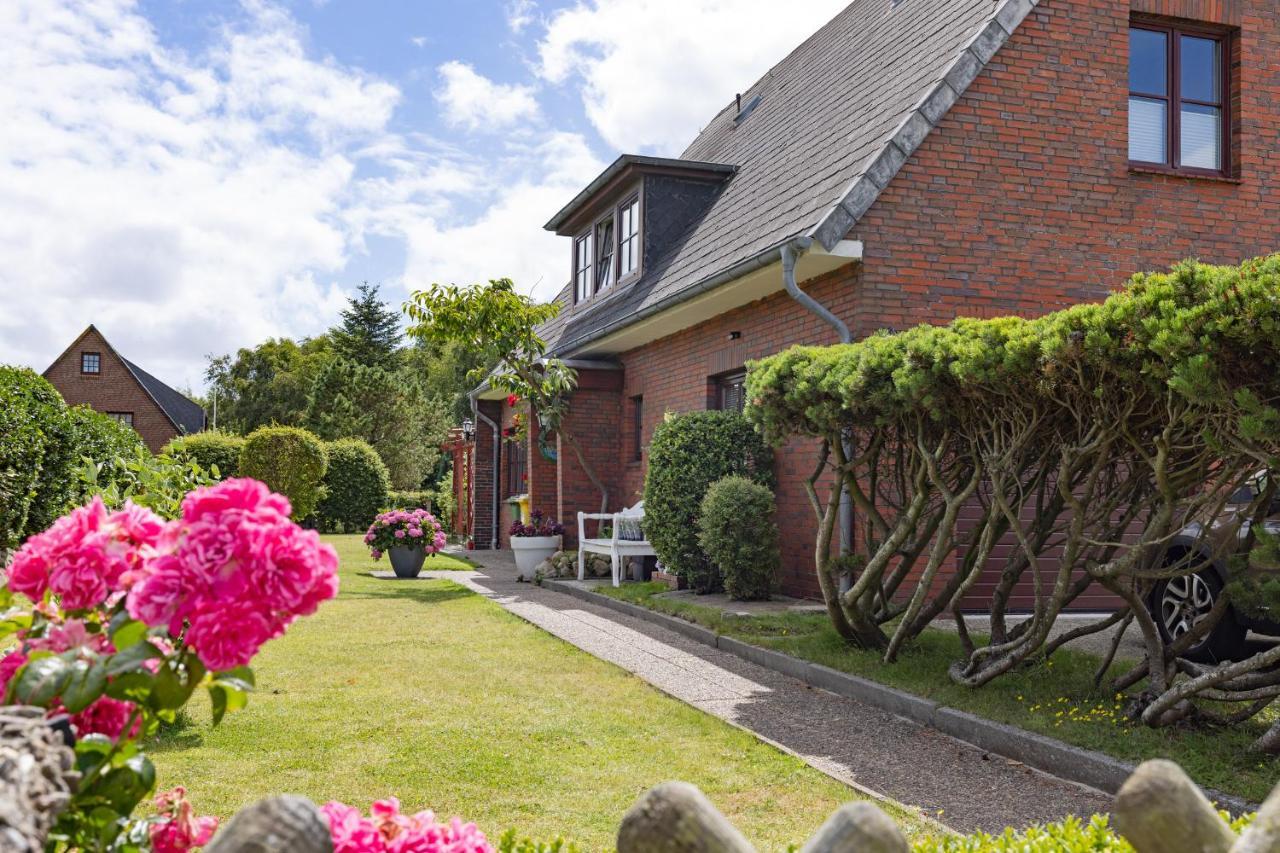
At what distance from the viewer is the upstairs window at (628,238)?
15.4 meters

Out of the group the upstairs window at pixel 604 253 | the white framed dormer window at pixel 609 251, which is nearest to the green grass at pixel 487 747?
the white framed dormer window at pixel 609 251

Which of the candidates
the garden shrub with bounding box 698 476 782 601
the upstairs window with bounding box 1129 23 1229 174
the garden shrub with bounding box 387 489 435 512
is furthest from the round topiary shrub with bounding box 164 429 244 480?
the upstairs window with bounding box 1129 23 1229 174

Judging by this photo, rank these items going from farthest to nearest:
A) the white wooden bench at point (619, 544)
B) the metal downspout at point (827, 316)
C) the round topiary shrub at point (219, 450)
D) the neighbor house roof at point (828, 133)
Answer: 1. the round topiary shrub at point (219, 450)
2. the white wooden bench at point (619, 544)
3. the neighbor house roof at point (828, 133)
4. the metal downspout at point (827, 316)

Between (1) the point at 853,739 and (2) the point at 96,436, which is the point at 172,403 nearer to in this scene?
(2) the point at 96,436

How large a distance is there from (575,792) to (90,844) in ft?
9.33

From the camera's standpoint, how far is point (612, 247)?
16.7 metres

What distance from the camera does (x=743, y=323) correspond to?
11969 mm

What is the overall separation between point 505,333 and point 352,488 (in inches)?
690

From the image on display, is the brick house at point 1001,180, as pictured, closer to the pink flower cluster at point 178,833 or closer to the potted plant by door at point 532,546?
the potted plant by door at point 532,546

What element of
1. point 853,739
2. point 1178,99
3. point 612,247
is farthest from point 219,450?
point 853,739

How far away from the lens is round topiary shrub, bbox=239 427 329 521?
2747 centimetres

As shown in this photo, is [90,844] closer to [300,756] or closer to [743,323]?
[300,756]

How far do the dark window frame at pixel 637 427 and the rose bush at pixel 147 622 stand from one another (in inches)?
539

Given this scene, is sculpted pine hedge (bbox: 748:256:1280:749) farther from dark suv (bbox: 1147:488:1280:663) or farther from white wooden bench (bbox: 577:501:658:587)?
white wooden bench (bbox: 577:501:658:587)
